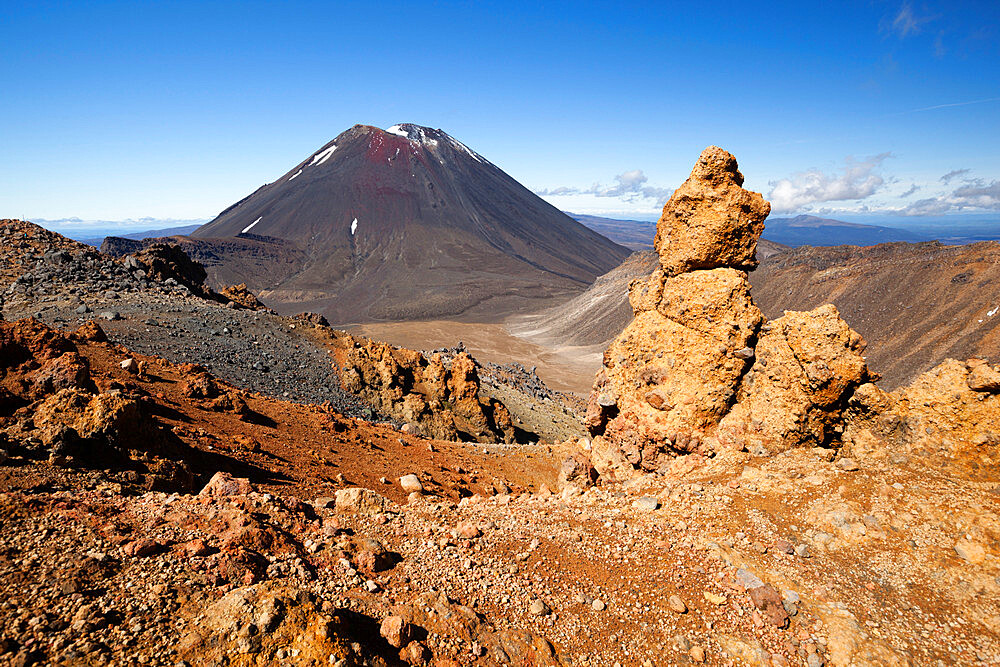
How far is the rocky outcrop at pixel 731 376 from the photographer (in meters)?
6.17

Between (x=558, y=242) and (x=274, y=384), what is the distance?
103 m

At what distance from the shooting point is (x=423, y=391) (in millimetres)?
15172

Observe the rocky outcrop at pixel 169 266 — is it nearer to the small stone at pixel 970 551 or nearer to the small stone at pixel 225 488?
the small stone at pixel 225 488

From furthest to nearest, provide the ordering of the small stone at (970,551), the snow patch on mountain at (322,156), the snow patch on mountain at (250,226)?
1. the snow patch on mountain at (322,156)
2. the snow patch on mountain at (250,226)
3. the small stone at (970,551)

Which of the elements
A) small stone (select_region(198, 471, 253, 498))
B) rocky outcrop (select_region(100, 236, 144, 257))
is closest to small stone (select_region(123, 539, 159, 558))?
small stone (select_region(198, 471, 253, 498))

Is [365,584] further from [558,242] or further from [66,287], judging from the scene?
[558,242]

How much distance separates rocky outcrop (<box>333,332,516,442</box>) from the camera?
1423 cm

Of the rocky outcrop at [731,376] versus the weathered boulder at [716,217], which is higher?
the weathered boulder at [716,217]

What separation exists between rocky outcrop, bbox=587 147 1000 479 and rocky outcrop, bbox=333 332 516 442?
19.7 feet

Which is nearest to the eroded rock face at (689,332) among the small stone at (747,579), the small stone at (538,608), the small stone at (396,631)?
the small stone at (747,579)

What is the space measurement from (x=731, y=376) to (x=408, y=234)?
90862mm

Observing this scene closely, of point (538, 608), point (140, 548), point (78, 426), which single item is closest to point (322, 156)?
point (78, 426)

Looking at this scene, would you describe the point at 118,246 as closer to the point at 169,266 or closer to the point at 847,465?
the point at 169,266

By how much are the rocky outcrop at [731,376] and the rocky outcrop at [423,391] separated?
6015 mm
